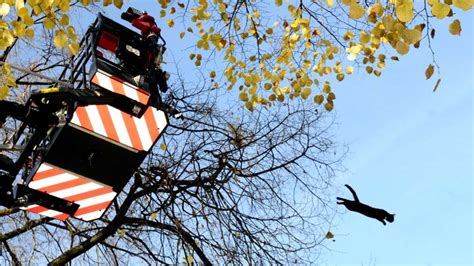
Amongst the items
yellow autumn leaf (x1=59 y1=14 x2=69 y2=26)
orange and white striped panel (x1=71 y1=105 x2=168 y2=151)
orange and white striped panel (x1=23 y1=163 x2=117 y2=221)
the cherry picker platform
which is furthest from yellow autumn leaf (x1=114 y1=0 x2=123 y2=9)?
orange and white striped panel (x1=23 y1=163 x2=117 y2=221)

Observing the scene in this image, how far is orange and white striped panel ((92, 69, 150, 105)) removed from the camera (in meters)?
4.48

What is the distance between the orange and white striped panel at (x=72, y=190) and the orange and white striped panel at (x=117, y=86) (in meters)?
0.74

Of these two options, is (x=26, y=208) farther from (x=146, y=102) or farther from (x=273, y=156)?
(x=273, y=156)

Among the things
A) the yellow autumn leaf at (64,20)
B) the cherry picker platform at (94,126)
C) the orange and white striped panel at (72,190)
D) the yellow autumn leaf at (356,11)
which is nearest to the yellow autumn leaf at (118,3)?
the cherry picker platform at (94,126)

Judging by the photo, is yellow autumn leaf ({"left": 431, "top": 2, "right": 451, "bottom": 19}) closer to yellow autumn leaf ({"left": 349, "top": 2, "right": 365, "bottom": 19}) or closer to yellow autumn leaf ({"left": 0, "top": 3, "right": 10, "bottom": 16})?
yellow autumn leaf ({"left": 349, "top": 2, "right": 365, "bottom": 19})

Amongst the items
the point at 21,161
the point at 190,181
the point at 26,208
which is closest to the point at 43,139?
the point at 21,161

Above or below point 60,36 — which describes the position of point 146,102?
below

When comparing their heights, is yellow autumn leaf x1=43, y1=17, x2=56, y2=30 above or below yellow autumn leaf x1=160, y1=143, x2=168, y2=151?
below

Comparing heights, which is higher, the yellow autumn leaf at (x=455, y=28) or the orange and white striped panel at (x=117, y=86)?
the yellow autumn leaf at (x=455, y=28)

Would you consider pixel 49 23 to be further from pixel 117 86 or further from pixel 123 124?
pixel 123 124

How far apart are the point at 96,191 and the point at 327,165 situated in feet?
11.3

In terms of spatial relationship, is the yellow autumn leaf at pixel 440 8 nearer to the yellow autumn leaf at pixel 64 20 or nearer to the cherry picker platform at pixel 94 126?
the cherry picker platform at pixel 94 126

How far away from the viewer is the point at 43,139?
4613mm

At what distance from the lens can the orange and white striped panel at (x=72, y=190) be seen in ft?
14.9
